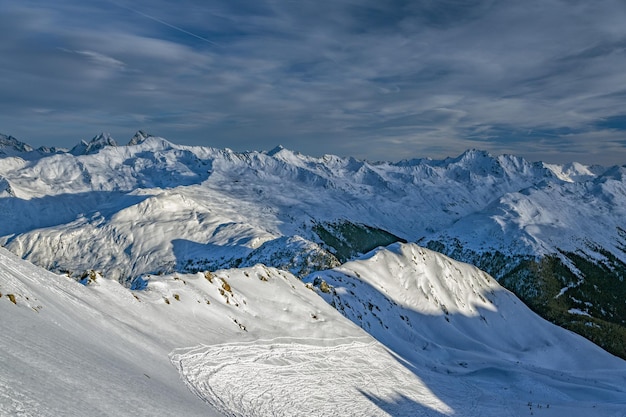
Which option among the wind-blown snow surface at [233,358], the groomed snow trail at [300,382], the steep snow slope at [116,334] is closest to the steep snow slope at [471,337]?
the wind-blown snow surface at [233,358]

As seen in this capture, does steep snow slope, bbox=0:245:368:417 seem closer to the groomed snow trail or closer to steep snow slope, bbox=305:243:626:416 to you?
the groomed snow trail

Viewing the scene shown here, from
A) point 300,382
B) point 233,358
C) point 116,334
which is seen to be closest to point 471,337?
point 300,382

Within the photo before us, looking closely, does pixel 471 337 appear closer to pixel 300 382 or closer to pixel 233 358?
pixel 300 382

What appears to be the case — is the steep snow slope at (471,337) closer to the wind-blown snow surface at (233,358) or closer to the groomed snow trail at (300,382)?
the wind-blown snow surface at (233,358)

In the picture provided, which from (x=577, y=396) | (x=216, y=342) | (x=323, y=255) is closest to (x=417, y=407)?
(x=216, y=342)

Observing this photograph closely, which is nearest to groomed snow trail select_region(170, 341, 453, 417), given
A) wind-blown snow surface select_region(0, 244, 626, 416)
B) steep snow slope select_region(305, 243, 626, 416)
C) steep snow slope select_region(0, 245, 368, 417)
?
wind-blown snow surface select_region(0, 244, 626, 416)

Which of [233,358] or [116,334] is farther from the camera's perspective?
[233,358]

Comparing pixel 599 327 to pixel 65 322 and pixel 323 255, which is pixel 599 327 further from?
pixel 65 322

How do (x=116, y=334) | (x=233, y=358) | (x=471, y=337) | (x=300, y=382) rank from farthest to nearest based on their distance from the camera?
(x=471, y=337) < (x=300, y=382) < (x=233, y=358) < (x=116, y=334)
